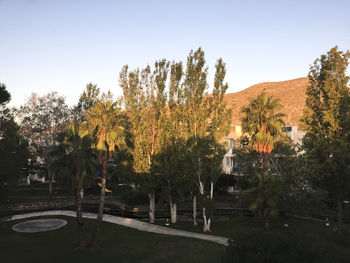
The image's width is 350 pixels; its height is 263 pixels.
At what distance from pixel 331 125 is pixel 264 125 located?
28.4ft

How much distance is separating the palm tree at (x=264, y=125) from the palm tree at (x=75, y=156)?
19.3 m

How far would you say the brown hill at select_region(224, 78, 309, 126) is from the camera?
137 m

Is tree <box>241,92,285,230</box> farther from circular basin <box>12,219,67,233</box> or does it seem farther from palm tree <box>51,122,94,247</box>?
circular basin <box>12,219,67,233</box>

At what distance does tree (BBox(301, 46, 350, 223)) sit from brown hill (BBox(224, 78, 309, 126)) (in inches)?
3617

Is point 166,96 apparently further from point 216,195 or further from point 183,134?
point 216,195

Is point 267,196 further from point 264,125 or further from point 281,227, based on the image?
point 264,125

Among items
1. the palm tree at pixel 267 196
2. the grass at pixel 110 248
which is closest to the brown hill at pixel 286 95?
the palm tree at pixel 267 196

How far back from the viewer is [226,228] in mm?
32969

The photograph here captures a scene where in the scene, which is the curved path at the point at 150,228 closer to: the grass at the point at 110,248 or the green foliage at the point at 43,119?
the grass at the point at 110,248

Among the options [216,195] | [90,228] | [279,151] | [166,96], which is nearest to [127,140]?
[166,96]

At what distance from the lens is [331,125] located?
3578 cm

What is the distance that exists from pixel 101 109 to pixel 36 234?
14689 millimetres

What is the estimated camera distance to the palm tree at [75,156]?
24188 mm

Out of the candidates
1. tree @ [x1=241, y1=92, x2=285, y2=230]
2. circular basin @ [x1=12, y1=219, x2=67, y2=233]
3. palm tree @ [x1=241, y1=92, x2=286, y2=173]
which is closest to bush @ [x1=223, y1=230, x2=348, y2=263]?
tree @ [x1=241, y1=92, x2=285, y2=230]
